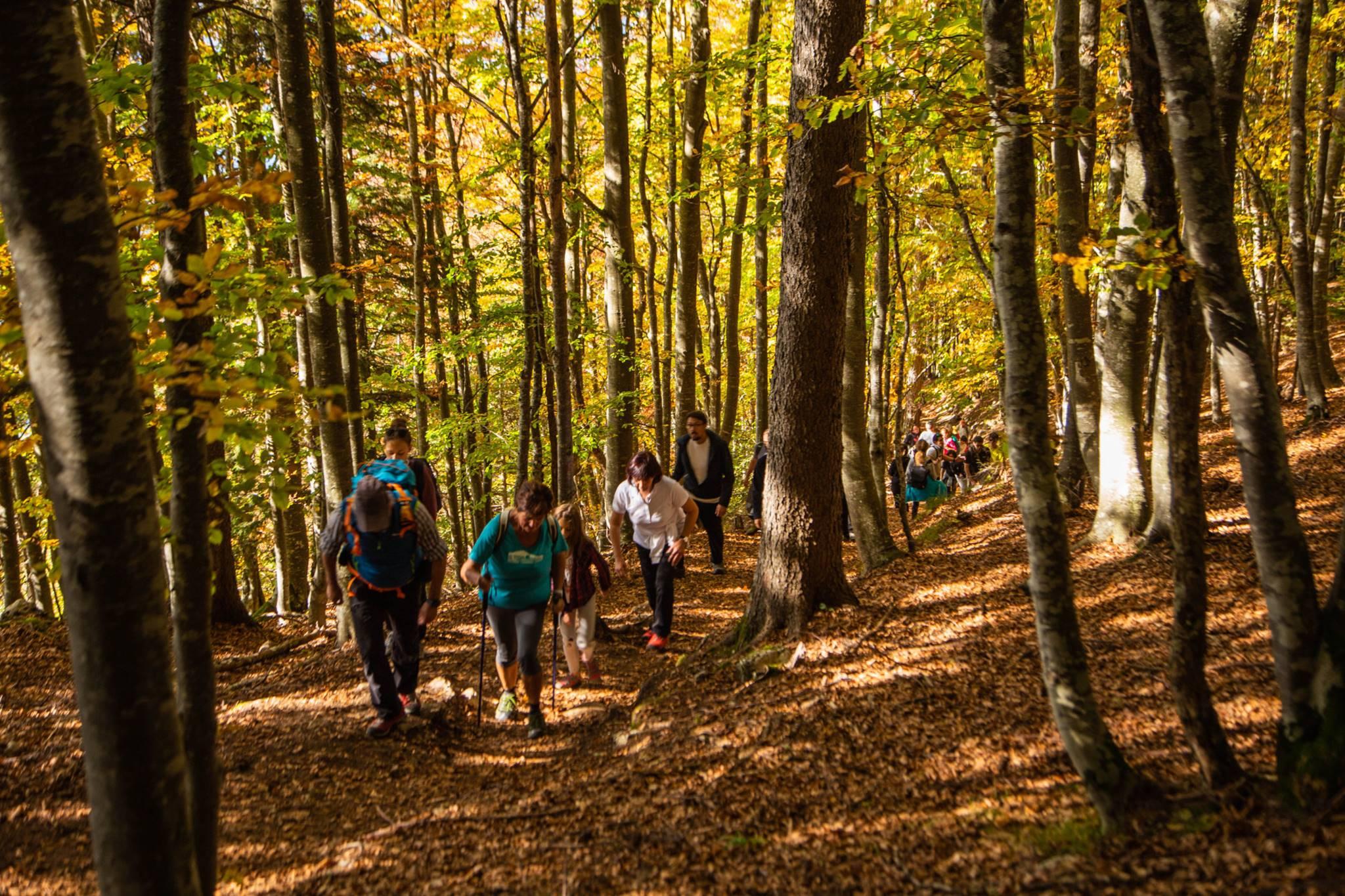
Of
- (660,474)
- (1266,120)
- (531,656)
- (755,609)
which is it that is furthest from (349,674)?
(1266,120)

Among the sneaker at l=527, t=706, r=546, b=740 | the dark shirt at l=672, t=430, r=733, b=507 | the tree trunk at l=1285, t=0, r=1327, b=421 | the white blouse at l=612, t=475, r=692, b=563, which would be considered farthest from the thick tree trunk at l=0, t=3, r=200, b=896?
the tree trunk at l=1285, t=0, r=1327, b=421

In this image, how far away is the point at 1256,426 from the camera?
2838mm

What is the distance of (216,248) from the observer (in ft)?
9.34

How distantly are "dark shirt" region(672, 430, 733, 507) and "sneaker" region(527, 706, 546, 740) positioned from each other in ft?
13.8

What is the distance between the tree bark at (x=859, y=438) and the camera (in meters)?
8.44

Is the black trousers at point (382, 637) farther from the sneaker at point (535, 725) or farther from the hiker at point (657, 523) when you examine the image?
the hiker at point (657, 523)

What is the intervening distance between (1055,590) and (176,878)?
3237 mm

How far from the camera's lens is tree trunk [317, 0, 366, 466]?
7914 millimetres

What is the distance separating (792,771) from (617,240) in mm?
7619

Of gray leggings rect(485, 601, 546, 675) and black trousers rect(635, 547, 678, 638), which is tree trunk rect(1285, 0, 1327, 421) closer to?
black trousers rect(635, 547, 678, 638)

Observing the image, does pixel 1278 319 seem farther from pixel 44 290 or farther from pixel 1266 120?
pixel 44 290

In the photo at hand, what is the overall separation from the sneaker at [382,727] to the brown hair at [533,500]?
186cm

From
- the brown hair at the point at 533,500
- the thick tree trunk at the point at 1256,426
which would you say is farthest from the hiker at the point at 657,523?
the thick tree trunk at the point at 1256,426

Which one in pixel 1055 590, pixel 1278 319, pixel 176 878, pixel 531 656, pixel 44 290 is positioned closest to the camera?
pixel 44 290
